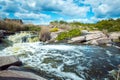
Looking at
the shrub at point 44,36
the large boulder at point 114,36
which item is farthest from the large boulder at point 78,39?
the large boulder at point 114,36

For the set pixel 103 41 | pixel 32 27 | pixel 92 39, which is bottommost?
pixel 103 41

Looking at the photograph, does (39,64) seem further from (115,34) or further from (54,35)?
(115,34)

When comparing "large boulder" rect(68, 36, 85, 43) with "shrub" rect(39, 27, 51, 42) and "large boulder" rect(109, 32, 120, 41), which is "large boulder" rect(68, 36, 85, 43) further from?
"large boulder" rect(109, 32, 120, 41)

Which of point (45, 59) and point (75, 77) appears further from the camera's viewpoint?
point (45, 59)

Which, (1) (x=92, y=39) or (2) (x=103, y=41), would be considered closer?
(2) (x=103, y=41)

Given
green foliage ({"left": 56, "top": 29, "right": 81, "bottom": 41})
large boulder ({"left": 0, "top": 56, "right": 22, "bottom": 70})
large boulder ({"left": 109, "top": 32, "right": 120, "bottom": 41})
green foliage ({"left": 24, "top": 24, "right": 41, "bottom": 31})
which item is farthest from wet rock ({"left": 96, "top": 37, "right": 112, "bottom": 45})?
large boulder ({"left": 0, "top": 56, "right": 22, "bottom": 70})

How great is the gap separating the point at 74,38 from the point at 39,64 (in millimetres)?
15997

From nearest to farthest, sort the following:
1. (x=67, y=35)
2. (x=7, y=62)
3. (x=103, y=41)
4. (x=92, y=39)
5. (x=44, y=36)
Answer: (x=7, y=62)
(x=103, y=41)
(x=92, y=39)
(x=44, y=36)
(x=67, y=35)

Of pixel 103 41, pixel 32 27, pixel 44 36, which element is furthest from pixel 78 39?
pixel 32 27

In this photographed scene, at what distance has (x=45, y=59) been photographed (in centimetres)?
1688

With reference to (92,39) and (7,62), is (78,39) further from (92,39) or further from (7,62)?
(7,62)

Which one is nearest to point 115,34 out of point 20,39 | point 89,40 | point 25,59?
point 89,40

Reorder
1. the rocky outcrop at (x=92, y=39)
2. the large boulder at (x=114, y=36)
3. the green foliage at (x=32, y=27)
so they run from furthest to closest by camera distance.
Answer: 1. the green foliage at (x=32, y=27)
2. the large boulder at (x=114, y=36)
3. the rocky outcrop at (x=92, y=39)

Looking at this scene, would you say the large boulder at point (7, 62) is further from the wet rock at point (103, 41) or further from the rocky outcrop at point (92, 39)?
the wet rock at point (103, 41)
